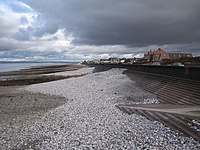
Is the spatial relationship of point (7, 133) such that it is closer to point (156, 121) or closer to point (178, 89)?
point (156, 121)

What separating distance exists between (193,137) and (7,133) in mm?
7571

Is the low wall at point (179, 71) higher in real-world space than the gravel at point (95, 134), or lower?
higher

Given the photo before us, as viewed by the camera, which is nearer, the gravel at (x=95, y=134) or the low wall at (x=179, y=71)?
the gravel at (x=95, y=134)

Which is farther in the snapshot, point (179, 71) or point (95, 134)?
point (179, 71)

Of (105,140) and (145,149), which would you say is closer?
(145,149)

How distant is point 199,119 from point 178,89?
6.69 meters

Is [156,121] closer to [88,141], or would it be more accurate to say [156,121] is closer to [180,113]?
[180,113]

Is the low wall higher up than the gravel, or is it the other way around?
the low wall

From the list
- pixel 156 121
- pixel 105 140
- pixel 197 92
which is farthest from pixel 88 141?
pixel 197 92

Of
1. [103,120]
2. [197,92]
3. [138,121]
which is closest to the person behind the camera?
[138,121]

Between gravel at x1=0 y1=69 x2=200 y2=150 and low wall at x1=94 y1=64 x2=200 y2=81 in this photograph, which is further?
low wall at x1=94 y1=64 x2=200 y2=81

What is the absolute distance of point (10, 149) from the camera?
6176 mm

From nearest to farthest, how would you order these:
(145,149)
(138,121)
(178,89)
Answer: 1. (145,149)
2. (138,121)
3. (178,89)

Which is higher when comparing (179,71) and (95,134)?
(179,71)
